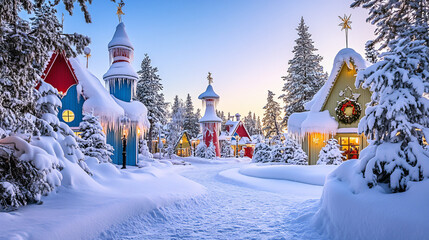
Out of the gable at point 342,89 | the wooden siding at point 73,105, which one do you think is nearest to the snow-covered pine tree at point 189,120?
the wooden siding at point 73,105

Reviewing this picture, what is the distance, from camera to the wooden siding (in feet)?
58.1

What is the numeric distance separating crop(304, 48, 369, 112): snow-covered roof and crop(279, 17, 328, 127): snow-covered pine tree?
7.81 m

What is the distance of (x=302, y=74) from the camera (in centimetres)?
2642

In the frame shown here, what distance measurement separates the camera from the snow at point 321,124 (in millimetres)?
17109

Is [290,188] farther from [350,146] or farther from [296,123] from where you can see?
[296,123]

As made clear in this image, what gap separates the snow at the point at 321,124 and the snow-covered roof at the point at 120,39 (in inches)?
647

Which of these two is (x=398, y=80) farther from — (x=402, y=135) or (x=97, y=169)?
(x=97, y=169)

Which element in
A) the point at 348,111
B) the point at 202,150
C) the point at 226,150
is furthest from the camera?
the point at 226,150

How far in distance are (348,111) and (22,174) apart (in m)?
17.4

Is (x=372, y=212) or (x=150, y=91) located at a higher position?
(x=150, y=91)

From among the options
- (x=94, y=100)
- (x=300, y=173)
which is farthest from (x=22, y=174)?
(x=94, y=100)

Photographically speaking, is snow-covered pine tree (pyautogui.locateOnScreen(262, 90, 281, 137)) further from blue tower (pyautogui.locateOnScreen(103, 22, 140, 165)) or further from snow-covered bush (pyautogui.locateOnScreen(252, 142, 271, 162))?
blue tower (pyautogui.locateOnScreen(103, 22, 140, 165))

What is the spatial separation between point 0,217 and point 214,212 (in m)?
4.72

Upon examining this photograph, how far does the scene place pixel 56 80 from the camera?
17609mm
